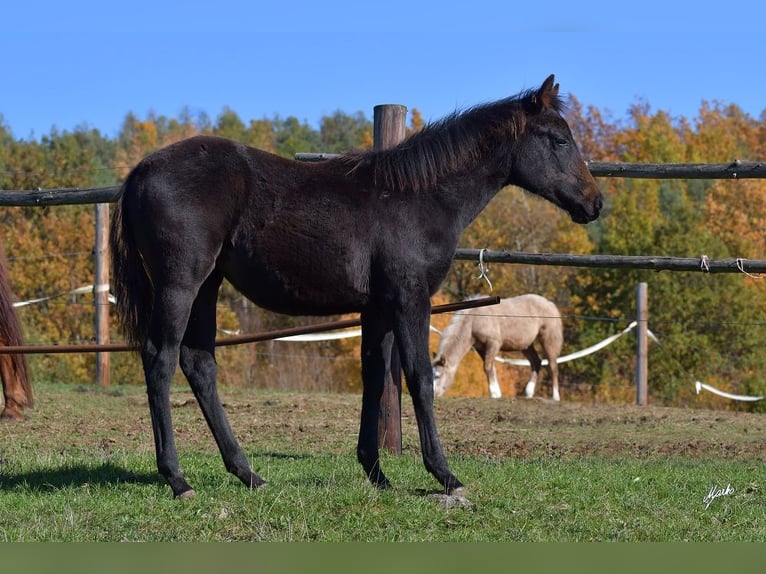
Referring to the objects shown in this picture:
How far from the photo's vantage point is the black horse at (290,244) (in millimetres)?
5449

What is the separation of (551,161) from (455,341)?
1234 centimetres

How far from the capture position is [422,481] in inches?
237

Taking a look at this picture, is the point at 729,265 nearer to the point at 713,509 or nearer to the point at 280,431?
the point at 713,509

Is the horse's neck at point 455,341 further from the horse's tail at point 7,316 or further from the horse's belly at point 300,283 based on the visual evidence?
the horse's belly at point 300,283

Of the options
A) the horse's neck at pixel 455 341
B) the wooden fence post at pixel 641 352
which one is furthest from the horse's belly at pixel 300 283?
the horse's neck at pixel 455 341

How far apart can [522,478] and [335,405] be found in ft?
17.2

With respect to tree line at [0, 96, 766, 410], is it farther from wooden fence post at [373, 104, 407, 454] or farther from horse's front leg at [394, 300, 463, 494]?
horse's front leg at [394, 300, 463, 494]

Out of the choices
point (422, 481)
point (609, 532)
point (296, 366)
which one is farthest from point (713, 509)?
point (296, 366)

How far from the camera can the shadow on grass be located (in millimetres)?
5812

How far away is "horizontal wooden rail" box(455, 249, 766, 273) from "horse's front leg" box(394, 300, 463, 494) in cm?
291

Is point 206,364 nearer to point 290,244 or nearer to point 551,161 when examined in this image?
point 290,244

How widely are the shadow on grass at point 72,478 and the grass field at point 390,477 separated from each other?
0.02 meters

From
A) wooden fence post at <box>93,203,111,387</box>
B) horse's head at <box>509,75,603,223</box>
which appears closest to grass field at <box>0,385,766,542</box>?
horse's head at <box>509,75,603,223</box>

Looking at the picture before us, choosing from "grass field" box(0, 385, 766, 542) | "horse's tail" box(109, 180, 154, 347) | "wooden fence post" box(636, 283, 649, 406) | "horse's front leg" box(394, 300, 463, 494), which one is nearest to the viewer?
"grass field" box(0, 385, 766, 542)
